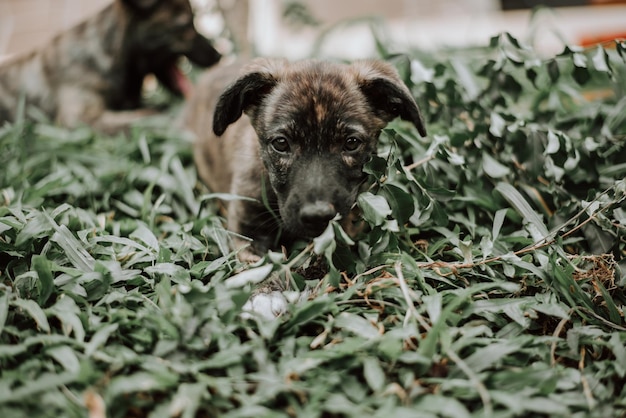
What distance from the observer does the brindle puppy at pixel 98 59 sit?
15.0 feet

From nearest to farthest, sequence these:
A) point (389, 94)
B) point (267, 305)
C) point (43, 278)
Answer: point (43, 278) < point (267, 305) < point (389, 94)

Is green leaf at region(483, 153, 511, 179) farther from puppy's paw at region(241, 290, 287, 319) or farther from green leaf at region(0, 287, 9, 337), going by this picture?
→ green leaf at region(0, 287, 9, 337)

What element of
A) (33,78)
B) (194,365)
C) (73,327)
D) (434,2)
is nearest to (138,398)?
(194,365)

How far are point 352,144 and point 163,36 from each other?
3.10m

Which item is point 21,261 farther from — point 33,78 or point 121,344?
point 33,78

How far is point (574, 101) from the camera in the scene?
12.4 ft

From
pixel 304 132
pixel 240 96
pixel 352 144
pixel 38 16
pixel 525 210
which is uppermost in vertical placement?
pixel 38 16

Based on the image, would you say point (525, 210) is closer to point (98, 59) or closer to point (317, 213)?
point (317, 213)

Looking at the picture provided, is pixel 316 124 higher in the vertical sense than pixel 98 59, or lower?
lower

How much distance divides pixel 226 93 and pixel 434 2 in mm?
7463

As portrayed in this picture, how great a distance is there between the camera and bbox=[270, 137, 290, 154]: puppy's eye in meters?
2.33

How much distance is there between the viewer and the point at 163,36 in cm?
471

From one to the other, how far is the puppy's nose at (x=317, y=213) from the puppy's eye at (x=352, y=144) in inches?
12.8

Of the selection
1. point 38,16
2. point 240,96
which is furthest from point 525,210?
point 38,16
